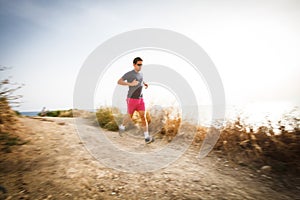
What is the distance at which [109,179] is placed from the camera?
2777mm

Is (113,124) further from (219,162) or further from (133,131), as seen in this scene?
(219,162)

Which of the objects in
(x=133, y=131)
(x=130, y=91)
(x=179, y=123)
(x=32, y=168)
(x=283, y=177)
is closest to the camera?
(x=32, y=168)

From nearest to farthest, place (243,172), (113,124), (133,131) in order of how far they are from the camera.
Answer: (243,172), (133,131), (113,124)

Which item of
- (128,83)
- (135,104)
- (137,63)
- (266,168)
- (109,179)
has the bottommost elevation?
(109,179)

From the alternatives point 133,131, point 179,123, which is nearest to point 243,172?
point 179,123

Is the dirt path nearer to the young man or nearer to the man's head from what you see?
the young man

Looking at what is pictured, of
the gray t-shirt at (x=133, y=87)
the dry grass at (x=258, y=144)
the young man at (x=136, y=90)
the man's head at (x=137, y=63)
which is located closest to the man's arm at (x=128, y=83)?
the young man at (x=136, y=90)

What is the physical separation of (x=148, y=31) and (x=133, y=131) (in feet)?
11.8

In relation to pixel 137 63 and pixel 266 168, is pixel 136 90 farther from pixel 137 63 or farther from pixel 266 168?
pixel 266 168

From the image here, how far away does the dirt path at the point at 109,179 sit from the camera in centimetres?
240

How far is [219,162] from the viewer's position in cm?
370

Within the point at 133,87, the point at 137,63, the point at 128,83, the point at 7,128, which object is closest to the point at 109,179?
the point at 7,128

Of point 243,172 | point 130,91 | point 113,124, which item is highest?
point 130,91

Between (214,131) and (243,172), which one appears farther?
(214,131)
